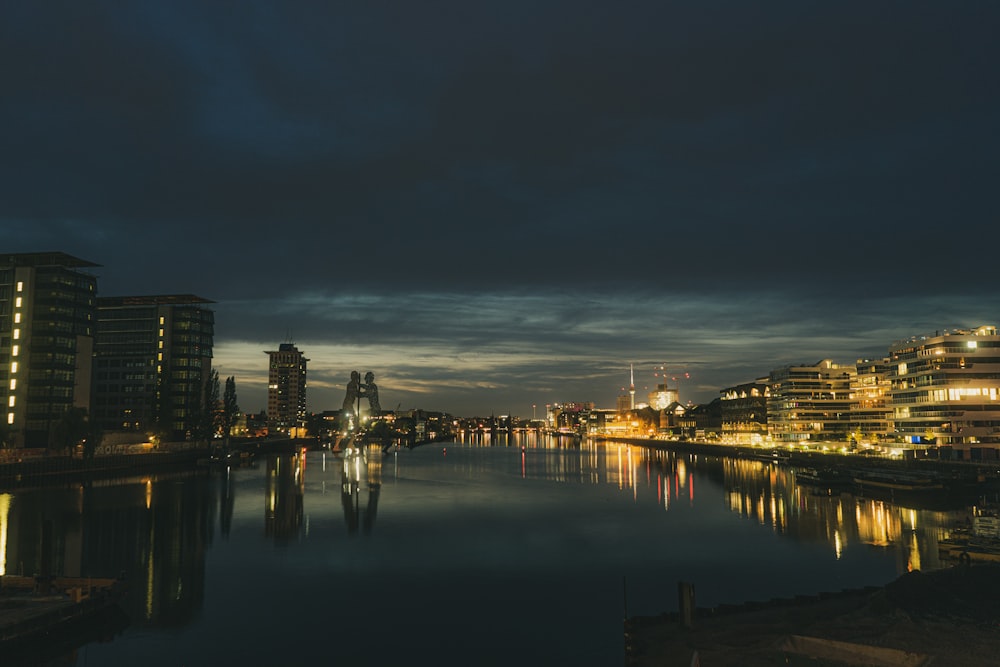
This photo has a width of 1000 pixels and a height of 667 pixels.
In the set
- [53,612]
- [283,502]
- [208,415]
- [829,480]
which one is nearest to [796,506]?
[829,480]

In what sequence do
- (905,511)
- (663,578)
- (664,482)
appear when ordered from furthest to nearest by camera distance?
(664,482)
(905,511)
(663,578)

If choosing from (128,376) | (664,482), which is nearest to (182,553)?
(664,482)

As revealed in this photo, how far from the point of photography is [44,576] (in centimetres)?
3228

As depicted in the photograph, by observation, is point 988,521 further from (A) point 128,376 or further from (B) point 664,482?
(A) point 128,376

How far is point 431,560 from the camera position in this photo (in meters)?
49.5

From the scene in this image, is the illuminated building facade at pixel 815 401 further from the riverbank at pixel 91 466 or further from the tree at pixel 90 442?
A: the tree at pixel 90 442

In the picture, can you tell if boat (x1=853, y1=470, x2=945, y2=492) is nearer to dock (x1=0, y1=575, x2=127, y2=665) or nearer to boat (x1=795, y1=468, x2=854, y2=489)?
boat (x1=795, y1=468, x2=854, y2=489)

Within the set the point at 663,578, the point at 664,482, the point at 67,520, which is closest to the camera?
the point at 663,578

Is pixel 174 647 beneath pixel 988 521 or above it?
beneath

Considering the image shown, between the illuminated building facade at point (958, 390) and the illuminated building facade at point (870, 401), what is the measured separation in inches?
1908

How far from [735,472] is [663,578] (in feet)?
305

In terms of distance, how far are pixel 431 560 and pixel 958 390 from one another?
9897 centimetres

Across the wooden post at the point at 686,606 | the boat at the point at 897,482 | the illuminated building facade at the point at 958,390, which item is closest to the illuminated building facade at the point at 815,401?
the illuminated building facade at the point at 958,390

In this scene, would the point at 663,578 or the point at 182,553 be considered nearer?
the point at 663,578
